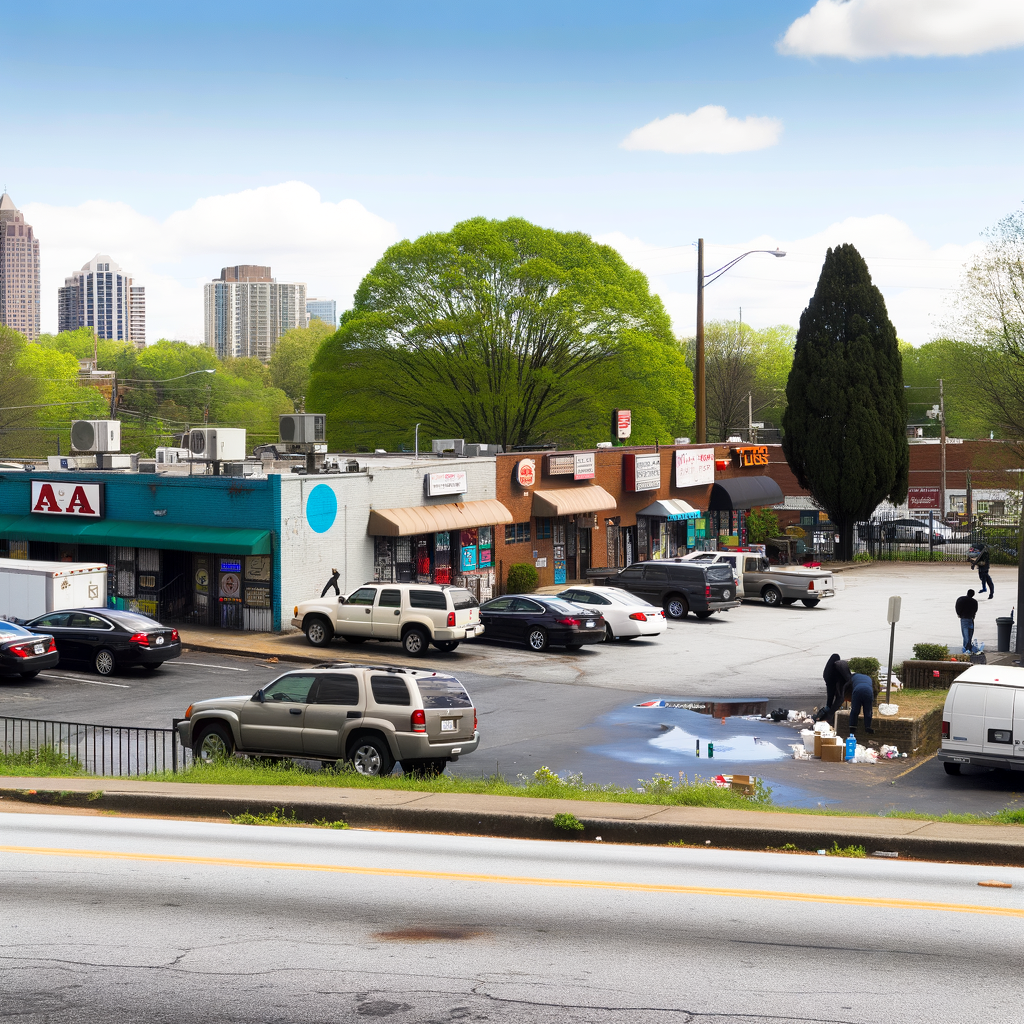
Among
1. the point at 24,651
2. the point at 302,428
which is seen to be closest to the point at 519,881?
the point at 24,651

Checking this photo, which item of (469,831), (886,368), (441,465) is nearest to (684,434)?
(886,368)

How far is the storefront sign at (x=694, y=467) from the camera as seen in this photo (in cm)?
5166

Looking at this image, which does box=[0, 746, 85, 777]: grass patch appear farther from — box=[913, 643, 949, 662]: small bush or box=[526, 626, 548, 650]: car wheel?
box=[913, 643, 949, 662]: small bush

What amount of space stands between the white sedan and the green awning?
8.78m

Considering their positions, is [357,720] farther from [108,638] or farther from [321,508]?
[321,508]

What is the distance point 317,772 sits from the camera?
16.2 metres

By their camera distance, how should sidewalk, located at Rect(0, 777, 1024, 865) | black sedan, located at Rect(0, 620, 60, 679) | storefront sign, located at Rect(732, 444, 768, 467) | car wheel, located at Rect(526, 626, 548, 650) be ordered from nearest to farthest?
sidewalk, located at Rect(0, 777, 1024, 865) < black sedan, located at Rect(0, 620, 60, 679) < car wheel, located at Rect(526, 626, 548, 650) < storefront sign, located at Rect(732, 444, 768, 467)

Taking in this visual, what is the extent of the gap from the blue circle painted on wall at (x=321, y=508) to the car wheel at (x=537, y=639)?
6852mm

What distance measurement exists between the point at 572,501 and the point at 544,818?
1263 inches

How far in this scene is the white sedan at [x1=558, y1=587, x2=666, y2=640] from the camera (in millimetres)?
32406

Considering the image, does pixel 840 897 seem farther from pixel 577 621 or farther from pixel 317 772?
pixel 577 621

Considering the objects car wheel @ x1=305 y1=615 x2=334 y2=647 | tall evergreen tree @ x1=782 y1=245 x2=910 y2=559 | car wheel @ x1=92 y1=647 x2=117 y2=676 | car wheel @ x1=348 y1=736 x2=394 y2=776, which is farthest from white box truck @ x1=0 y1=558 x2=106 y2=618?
tall evergreen tree @ x1=782 y1=245 x2=910 y2=559

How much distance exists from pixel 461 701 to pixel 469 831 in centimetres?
456

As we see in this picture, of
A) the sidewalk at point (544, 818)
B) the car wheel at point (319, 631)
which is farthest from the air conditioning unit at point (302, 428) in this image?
the sidewalk at point (544, 818)
